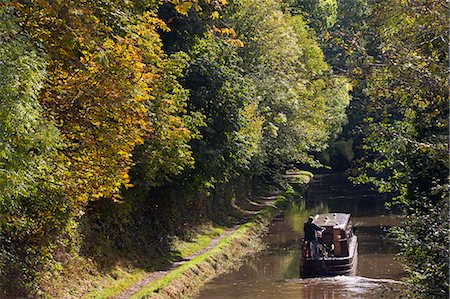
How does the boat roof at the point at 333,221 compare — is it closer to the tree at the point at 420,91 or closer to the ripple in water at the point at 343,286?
the ripple in water at the point at 343,286

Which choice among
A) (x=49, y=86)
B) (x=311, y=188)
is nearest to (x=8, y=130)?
(x=49, y=86)

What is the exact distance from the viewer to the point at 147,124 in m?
19.2

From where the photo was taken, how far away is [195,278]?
2439 cm

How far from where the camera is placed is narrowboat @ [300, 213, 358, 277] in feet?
87.4

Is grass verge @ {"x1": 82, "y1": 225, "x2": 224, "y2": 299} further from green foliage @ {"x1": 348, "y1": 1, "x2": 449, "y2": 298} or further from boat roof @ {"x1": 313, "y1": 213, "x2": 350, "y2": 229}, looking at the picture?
green foliage @ {"x1": 348, "y1": 1, "x2": 449, "y2": 298}

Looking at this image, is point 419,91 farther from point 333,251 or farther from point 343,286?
point 333,251

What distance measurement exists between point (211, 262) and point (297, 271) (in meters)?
3.41

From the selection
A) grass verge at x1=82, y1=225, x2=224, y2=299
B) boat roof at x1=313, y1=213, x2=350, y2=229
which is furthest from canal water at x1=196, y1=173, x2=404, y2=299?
grass verge at x1=82, y1=225, x2=224, y2=299

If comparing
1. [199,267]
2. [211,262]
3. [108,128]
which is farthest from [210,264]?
[108,128]

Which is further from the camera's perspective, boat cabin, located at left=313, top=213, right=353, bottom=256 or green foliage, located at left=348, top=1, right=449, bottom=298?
boat cabin, located at left=313, top=213, right=353, bottom=256

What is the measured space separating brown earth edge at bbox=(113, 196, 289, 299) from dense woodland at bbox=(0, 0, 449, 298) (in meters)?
1.24

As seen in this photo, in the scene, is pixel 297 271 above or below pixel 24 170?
below

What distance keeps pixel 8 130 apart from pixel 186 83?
1654 centimetres

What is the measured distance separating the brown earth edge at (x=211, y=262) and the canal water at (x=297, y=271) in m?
0.41
